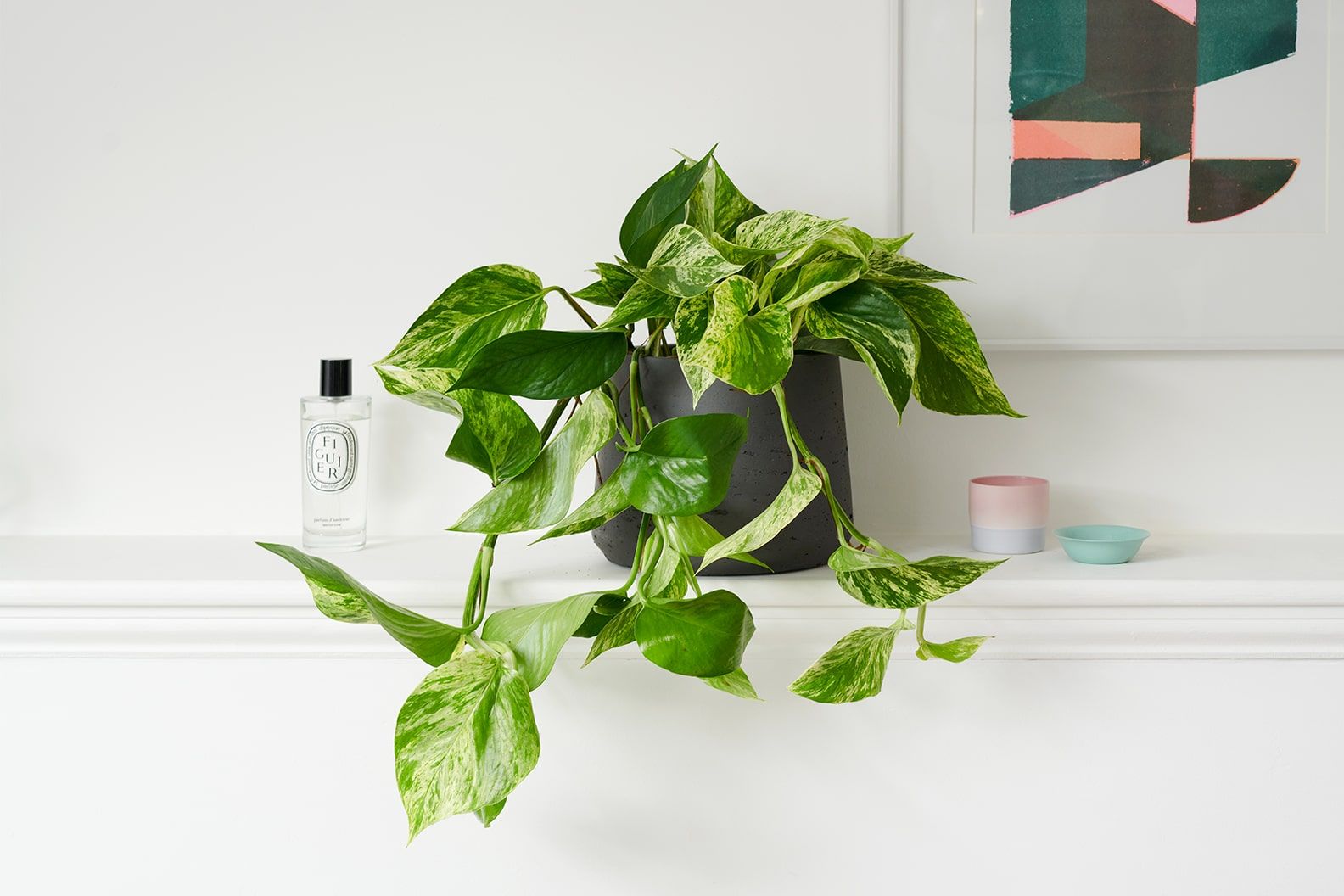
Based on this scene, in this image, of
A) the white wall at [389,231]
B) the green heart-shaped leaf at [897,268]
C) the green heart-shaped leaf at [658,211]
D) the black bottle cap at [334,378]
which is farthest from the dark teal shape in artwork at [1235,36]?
the black bottle cap at [334,378]

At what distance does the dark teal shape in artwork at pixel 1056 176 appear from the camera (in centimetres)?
78

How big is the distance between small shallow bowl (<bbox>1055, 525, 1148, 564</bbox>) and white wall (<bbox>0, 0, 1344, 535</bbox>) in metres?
0.11

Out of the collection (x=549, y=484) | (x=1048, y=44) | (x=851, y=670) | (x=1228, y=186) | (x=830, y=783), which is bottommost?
(x=830, y=783)

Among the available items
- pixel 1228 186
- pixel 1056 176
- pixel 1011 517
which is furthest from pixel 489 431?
pixel 1228 186

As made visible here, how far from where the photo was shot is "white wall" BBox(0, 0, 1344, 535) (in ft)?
2.62

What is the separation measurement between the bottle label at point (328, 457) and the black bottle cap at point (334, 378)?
23 mm

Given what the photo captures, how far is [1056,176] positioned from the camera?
2.57ft

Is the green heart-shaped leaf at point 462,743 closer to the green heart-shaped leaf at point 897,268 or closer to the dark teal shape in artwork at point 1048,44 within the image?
the green heart-shaped leaf at point 897,268

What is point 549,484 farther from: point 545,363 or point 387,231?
point 387,231

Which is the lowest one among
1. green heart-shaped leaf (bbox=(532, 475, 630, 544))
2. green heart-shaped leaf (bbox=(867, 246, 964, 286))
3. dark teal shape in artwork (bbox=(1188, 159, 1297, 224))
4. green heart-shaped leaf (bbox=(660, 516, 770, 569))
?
green heart-shaped leaf (bbox=(660, 516, 770, 569))

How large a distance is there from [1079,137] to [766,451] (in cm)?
39

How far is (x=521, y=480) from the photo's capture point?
58 cm

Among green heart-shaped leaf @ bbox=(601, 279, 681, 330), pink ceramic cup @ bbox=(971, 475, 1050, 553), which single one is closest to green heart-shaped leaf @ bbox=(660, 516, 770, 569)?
green heart-shaped leaf @ bbox=(601, 279, 681, 330)

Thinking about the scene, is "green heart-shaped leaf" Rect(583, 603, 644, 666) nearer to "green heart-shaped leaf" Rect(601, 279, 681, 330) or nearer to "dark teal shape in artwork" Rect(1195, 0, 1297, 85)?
"green heart-shaped leaf" Rect(601, 279, 681, 330)
